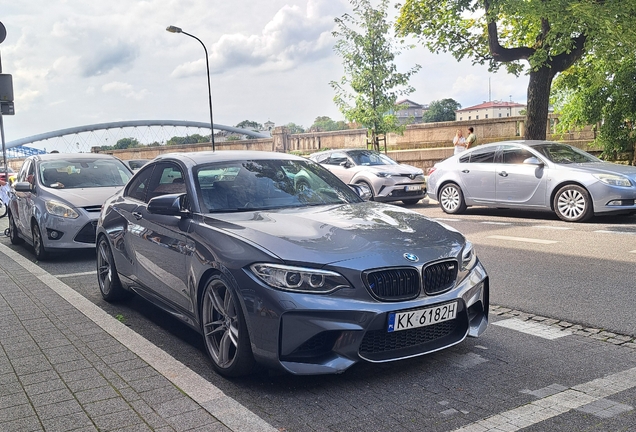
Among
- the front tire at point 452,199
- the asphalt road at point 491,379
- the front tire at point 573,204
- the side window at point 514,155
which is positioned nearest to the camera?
the asphalt road at point 491,379

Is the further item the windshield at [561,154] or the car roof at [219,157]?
the windshield at [561,154]

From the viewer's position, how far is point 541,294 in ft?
21.1

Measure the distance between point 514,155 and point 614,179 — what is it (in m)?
2.08

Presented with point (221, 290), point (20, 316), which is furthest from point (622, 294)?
point (20, 316)

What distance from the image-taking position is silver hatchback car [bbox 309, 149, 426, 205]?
16.3 m

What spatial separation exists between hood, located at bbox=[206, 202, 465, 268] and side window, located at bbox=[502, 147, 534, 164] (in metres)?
8.64

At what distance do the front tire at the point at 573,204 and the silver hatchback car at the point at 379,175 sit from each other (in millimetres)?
4860

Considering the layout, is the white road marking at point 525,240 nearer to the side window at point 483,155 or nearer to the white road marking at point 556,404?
the side window at point 483,155

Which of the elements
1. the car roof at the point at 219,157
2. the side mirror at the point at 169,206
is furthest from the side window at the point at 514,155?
the side mirror at the point at 169,206

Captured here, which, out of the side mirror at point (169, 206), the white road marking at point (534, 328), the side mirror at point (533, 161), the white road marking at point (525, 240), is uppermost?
the side mirror at point (169, 206)

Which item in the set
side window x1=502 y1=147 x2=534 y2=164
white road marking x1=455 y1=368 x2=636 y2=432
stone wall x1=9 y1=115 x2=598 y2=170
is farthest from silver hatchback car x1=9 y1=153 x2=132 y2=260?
stone wall x1=9 y1=115 x2=598 y2=170

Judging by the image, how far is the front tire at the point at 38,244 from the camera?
969cm

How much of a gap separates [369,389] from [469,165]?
10638mm

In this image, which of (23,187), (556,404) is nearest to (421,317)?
(556,404)
